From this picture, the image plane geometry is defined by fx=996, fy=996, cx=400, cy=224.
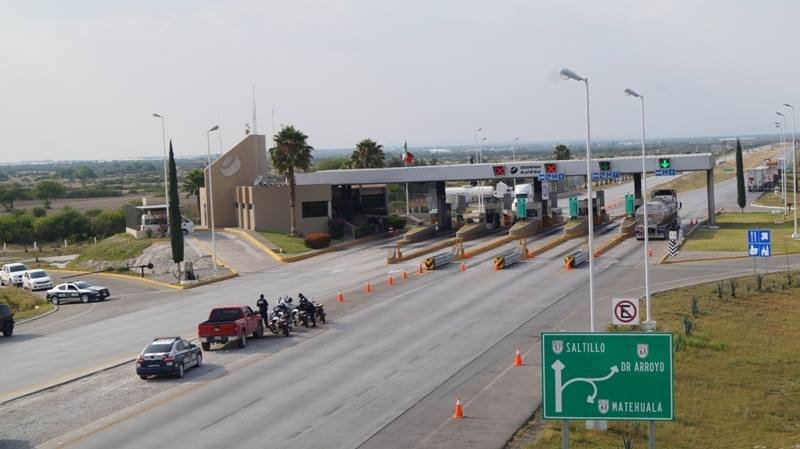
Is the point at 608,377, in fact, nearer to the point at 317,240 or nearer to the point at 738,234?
the point at 317,240

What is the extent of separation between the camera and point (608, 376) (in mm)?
16469

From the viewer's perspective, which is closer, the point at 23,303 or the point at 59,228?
the point at 23,303

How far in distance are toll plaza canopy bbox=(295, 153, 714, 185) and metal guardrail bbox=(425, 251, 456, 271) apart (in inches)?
575

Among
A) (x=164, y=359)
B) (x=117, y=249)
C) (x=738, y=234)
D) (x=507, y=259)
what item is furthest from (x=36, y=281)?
(x=738, y=234)

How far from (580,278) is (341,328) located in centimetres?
1762

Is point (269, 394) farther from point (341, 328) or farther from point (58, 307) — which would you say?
point (58, 307)

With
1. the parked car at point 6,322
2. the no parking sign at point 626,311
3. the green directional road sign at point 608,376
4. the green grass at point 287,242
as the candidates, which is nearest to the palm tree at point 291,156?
the green grass at point 287,242

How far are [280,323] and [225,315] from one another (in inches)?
121

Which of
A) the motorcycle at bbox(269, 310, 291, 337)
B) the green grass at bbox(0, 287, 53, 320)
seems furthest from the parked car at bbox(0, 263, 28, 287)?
the motorcycle at bbox(269, 310, 291, 337)

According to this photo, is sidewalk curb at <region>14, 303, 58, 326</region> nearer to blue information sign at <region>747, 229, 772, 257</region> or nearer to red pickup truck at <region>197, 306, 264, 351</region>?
red pickup truck at <region>197, 306, 264, 351</region>

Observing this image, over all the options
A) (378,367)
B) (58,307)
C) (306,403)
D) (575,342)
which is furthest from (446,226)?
(575,342)

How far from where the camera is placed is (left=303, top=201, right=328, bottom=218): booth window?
80.8 metres

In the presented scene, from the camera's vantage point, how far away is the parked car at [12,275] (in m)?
69.2

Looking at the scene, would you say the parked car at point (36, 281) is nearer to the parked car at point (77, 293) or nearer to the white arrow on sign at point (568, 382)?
the parked car at point (77, 293)
